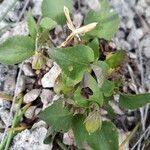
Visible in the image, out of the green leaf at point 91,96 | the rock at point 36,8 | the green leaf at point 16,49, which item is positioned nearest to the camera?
the green leaf at point 91,96

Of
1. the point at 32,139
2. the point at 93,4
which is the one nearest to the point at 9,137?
the point at 32,139

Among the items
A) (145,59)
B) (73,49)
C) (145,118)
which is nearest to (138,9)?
(145,59)

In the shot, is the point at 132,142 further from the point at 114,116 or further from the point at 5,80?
the point at 5,80

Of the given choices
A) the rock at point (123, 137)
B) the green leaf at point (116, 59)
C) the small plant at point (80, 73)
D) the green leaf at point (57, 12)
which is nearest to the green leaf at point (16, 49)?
the small plant at point (80, 73)

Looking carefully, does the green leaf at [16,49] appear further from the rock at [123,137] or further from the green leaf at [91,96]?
the rock at [123,137]

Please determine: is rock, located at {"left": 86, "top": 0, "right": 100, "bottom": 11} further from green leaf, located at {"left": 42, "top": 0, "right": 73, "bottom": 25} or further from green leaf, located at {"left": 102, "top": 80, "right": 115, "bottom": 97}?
green leaf, located at {"left": 102, "top": 80, "right": 115, "bottom": 97}

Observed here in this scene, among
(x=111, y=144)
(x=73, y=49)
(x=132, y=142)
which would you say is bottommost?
(x=132, y=142)

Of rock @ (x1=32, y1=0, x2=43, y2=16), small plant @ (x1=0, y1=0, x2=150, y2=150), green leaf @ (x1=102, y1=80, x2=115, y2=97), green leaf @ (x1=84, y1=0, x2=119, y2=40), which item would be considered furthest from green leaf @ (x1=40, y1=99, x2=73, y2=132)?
rock @ (x1=32, y1=0, x2=43, y2=16)

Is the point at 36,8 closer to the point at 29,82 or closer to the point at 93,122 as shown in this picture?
the point at 29,82
